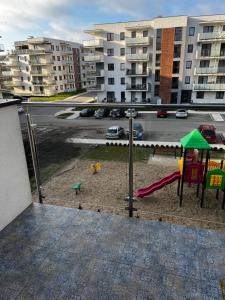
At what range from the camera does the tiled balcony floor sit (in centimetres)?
175

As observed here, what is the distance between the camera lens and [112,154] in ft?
37.8

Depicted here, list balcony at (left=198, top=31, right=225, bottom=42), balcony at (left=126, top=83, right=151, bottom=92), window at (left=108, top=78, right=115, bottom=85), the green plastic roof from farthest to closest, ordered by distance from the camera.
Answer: window at (left=108, top=78, right=115, bottom=85), balcony at (left=126, top=83, right=151, bottom=92), balcony at (left=198, top=31, right=225, bottom=42), the green plastic roof

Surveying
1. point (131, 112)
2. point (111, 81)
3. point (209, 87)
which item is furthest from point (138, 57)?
point (131, 112)

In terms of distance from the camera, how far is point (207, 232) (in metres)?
2.33

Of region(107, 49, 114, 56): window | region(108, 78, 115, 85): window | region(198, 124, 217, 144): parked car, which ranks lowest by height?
region(198, 124, 217, 144): parked car

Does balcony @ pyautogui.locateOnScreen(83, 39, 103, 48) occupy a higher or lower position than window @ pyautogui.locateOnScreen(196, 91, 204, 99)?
higher

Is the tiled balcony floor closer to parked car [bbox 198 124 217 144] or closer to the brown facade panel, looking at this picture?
parked car [bbox 198 124 217 144]

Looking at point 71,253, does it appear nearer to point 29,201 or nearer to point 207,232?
point 29,201

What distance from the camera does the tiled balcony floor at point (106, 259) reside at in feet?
5.74

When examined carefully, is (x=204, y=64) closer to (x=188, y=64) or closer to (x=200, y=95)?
(x=188, y=64)

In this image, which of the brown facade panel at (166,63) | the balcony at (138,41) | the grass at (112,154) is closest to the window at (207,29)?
the brown facade panel at (166,63)

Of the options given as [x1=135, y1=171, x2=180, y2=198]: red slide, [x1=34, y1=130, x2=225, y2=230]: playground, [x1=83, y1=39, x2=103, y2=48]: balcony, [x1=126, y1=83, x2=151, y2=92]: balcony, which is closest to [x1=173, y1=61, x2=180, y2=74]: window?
[x1=126, y1=83, x2=151, y2=92]: balcony

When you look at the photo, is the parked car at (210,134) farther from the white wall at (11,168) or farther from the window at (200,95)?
the window at (200,95)

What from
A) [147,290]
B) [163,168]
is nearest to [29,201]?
[147,290]
